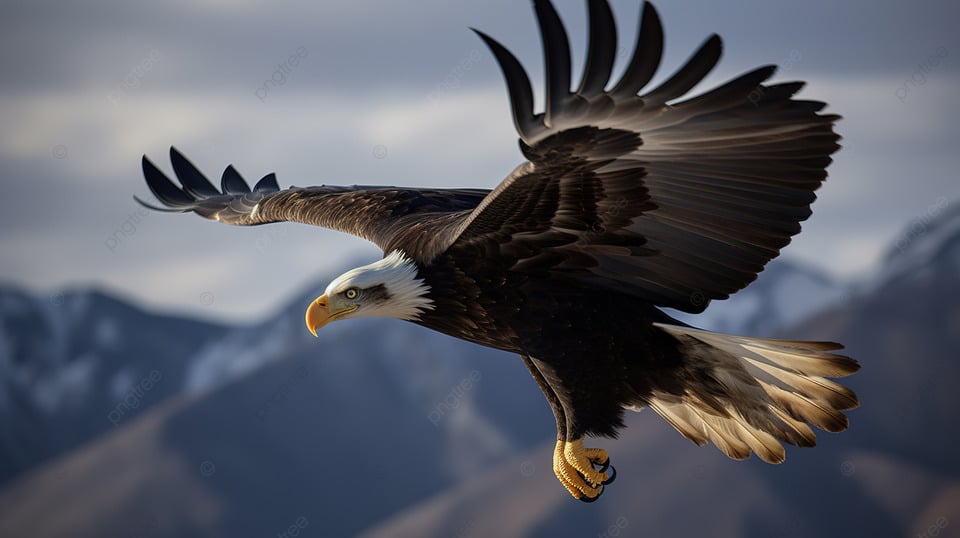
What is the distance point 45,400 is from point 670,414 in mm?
138819

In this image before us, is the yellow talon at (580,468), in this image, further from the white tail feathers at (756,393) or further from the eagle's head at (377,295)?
the eagle's head at (377,295)

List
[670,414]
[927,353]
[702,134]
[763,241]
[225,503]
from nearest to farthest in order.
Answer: [702,134] → [763,241] → [670,414] → [927,353] → [225,503]

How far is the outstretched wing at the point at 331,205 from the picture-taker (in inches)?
260

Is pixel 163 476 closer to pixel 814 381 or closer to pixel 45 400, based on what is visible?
pixel 45 400

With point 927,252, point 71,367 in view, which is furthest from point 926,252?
point 71,367

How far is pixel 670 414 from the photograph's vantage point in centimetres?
675

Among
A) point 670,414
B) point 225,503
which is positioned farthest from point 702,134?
point 225,503

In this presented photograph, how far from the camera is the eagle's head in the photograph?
586cm

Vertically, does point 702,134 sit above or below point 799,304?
above

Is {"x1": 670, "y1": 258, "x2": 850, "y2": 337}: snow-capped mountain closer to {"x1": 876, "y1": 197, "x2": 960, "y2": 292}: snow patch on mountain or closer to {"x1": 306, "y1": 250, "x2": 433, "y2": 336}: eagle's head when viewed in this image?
{"x1": 876, "y1": 197, "x2": 960, "y2": 292}: snow patch on mountain

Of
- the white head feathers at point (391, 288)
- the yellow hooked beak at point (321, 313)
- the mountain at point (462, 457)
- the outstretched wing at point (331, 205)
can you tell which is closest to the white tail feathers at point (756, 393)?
the white head feathers at point (391, 288)

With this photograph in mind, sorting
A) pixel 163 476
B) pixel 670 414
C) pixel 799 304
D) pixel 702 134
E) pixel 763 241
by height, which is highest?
pixel 702 134

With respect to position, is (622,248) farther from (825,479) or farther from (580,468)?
(825,479)

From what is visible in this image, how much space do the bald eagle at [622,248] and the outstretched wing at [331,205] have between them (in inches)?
1.0
